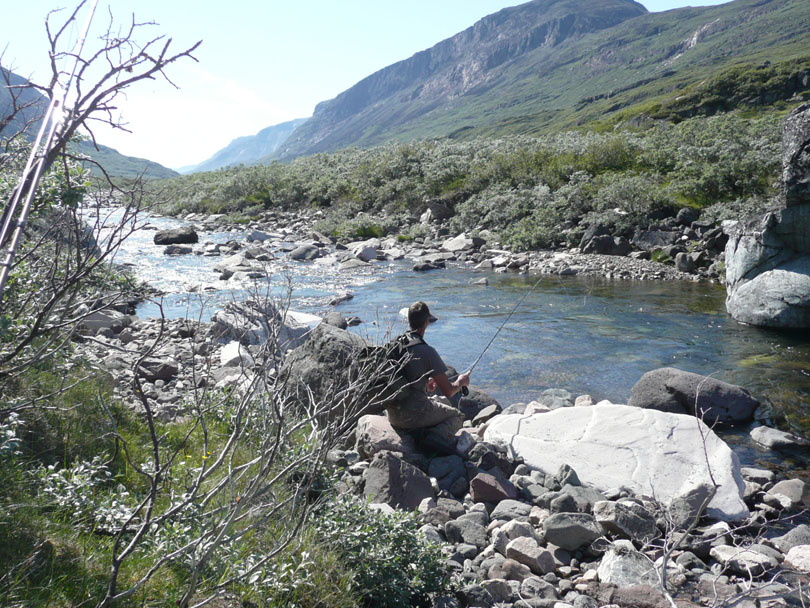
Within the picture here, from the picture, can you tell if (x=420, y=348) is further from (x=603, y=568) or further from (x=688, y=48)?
(x=688, y=48)

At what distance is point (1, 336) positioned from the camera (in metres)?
3.25

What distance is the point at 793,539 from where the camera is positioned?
5.23 metres

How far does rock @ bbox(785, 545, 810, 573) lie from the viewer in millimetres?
4817

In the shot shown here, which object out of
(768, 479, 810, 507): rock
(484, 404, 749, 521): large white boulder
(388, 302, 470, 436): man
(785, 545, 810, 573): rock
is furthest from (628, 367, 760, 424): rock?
(388, 302, 470, 436): man

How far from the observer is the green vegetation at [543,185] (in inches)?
946

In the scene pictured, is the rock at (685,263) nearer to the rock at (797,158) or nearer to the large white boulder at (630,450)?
the rock at (797,158)

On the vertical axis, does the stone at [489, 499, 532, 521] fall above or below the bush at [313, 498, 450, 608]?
below

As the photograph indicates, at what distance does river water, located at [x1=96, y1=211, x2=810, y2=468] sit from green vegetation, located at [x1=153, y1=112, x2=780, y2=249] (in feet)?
17.3

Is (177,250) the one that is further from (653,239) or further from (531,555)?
(531,555)

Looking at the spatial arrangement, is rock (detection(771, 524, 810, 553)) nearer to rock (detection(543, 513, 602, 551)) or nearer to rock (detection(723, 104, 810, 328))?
rock (detection(543, 513, 602, 551))

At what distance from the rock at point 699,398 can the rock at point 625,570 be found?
160 inches

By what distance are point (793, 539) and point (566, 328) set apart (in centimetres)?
844

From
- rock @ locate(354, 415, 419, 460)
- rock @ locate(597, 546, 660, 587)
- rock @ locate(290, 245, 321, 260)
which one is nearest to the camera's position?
rock @ locate(597, 546, 660, 587)

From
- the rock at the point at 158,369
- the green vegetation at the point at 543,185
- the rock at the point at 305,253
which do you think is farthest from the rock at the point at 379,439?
the rock at the point at 305,253
